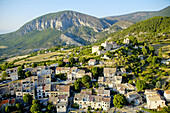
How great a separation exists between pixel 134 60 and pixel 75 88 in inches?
1375

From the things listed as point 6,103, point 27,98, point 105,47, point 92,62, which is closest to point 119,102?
point 92,62

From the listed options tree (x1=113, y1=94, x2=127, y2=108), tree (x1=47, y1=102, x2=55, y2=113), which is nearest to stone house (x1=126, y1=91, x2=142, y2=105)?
tree (x1=113, y1=94, x2=127, y2=108)

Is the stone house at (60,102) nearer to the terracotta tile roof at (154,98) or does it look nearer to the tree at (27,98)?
the tree at (27,98)

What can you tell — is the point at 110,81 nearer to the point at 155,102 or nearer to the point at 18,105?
the point at 155,102

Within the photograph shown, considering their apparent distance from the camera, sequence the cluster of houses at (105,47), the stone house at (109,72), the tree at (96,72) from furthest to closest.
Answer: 1. the cluster of houses at (105,47)
2. the tree at (96,72)
3. the stone house at (109,72)

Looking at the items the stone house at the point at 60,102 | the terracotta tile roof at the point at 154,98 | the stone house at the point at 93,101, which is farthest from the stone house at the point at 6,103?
the terracotta tile roof at the point at 154,98

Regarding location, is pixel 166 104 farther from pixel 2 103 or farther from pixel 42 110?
pixel 2 103

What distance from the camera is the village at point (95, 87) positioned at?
1559 inches

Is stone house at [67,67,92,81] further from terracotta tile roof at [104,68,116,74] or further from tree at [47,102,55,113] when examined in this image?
tree at [47,102,55,113]

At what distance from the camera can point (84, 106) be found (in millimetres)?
40844

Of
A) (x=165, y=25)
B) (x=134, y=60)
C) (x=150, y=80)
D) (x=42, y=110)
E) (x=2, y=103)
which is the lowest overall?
(x=42, y=110)

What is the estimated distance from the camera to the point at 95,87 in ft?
161

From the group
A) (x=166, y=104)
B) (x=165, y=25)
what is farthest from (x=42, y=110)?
(x=165, y=25)

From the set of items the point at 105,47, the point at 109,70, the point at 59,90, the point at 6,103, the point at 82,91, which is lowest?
the point at 6,103
